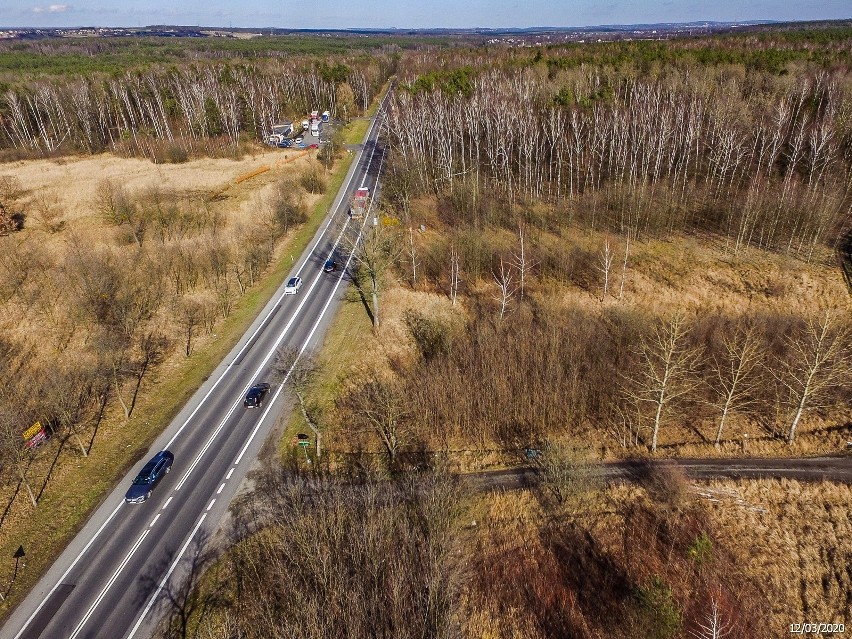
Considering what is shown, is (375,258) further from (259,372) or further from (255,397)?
(255,397)

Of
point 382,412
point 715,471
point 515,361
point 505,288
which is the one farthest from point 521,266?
point 715,471

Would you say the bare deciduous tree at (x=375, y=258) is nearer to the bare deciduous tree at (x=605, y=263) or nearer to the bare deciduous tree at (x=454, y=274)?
the bare deciduous tree at (x=454, y=274)

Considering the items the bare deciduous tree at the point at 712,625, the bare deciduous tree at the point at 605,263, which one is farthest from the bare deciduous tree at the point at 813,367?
the bare deciduous tree at the point at 605,263

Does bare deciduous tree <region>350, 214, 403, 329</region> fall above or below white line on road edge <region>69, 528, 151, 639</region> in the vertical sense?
above

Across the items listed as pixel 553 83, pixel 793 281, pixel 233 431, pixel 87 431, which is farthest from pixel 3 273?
pixel 553 83

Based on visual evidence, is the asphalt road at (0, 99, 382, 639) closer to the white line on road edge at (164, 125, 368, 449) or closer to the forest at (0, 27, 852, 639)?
the white line on road edge at (164, 125, 368, 449)
